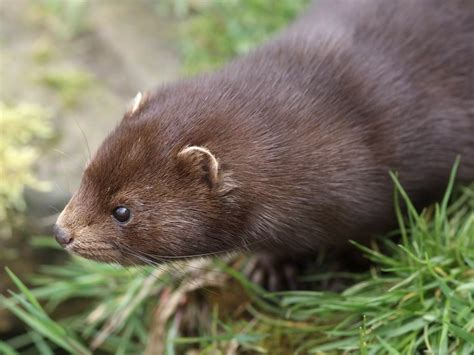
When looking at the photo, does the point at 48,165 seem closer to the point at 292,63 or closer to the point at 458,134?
the point at 292,63

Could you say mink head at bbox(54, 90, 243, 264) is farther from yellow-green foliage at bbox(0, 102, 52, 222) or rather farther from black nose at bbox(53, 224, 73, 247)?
yellow-green foliage at bbox(0, 102, 52, 222)

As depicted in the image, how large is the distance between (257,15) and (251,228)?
8.34 feet

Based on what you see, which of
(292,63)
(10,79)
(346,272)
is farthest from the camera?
(10,79)

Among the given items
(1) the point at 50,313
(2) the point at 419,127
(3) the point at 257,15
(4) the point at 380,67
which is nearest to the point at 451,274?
(2) the point at 419,127

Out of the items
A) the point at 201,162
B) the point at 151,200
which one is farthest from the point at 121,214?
the point at 201,162

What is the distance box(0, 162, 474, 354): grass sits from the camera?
2.88 metres

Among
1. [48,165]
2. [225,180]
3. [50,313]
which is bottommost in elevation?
[50,313]

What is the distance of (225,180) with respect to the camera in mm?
2799

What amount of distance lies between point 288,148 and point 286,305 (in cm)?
93

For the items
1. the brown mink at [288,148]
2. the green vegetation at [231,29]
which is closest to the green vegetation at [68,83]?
the green vegetation at [231,29]

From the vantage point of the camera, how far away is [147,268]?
12.0ft

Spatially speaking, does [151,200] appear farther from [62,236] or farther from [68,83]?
[68,83]

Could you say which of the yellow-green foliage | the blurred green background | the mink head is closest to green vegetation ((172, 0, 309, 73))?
the blurred green background

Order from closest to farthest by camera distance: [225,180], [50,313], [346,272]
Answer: [225,180] < [346,272] < [50,313]
